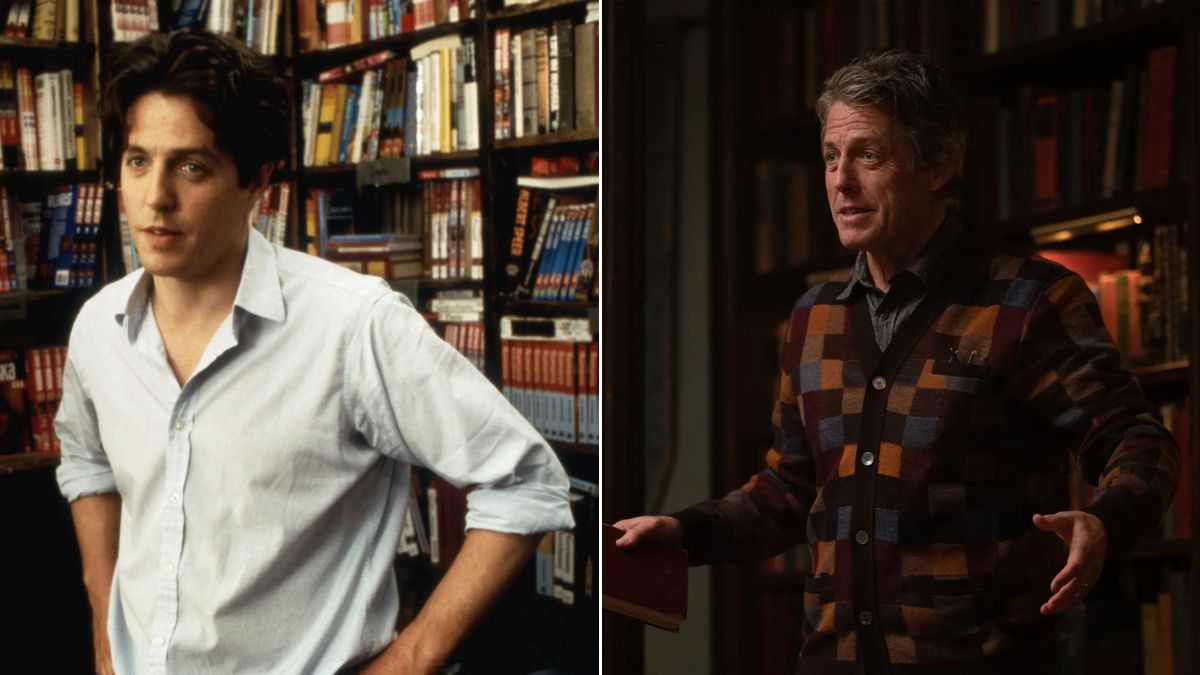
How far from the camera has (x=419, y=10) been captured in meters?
2.14

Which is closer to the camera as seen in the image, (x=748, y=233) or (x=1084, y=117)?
(x=1084, y=117)

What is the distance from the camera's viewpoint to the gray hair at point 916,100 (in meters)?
1.61

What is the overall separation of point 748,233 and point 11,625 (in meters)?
1.78

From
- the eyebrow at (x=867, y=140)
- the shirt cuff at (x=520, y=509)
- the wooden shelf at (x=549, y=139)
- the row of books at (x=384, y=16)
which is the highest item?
the row of books at (x=384, y=16)

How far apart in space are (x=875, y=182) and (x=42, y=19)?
1.39 metres

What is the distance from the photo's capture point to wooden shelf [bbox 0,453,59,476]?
200cm

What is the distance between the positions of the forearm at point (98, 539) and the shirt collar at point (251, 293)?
28cm

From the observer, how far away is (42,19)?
79.0 inches

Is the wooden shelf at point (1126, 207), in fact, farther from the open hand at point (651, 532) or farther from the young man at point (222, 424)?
the young man at point (222, 424)

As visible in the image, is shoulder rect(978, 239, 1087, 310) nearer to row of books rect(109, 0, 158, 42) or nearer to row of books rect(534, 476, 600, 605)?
row of books rect(534, 476, 600, 605)

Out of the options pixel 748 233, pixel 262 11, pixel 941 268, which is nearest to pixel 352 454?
pixel 262 11

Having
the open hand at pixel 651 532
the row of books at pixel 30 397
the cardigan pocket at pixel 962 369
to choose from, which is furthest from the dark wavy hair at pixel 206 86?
the cardigan pocket at pixel 962 369

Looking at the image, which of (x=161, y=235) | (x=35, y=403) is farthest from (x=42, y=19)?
(x=35, y=403)

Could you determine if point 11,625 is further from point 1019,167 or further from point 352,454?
point 1019,167
